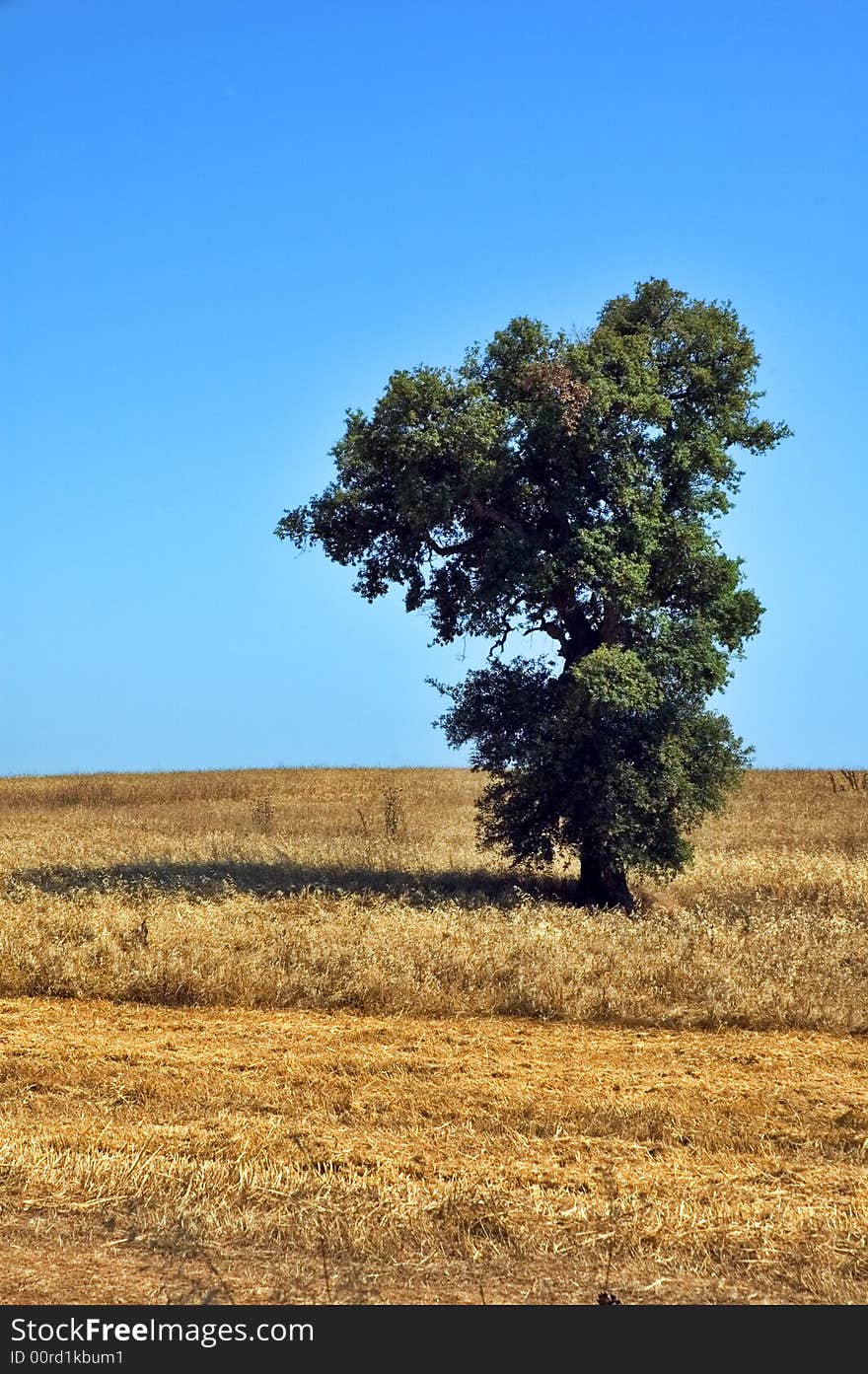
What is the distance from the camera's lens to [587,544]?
851 inches

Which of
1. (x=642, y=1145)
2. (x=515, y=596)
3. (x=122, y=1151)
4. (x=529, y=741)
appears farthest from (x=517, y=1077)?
(x=515, y=596)

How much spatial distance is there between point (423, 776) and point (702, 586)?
1204 inches

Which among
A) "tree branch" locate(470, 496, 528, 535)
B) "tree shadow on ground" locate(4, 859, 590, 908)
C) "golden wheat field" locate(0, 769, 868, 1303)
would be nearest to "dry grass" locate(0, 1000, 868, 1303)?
"golden wheat field" locate(0, 769, 868, 1303)

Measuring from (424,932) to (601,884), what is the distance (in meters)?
7.57

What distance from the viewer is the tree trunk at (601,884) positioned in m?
23.5

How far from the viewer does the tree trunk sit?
77.3 ft

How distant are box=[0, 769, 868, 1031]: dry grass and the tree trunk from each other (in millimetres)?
553

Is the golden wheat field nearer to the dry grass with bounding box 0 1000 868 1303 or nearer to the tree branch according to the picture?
the dry grass with bounding box 0 1000 868 1303

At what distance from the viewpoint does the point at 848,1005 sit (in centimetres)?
1497

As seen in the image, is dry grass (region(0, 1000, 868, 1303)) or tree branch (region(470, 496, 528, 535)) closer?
dry grass (region(0, 1000, 868, 1303))

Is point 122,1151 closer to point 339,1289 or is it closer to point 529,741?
point 339,1289

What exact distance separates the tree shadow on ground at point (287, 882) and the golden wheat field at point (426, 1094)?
17 cm

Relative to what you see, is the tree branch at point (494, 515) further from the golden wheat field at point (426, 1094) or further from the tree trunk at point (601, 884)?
the golden wheat field at point (426, 1094)

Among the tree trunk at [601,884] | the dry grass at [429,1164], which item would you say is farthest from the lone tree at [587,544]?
the dry grass at [429,1164]
